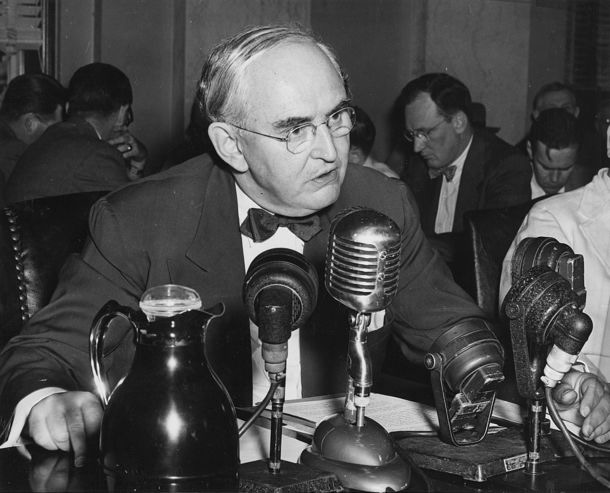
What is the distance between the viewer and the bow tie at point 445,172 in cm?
501

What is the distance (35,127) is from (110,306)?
182 inches

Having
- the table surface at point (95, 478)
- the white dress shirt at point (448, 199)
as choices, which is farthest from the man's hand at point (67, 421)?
the white dress shirt at point (448, 199)

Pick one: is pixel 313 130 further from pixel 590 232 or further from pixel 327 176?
pixel 590 232

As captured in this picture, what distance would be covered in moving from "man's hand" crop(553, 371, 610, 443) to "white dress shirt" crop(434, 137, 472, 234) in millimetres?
3433

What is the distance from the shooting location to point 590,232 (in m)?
2.43

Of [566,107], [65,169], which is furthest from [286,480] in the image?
[566,107]

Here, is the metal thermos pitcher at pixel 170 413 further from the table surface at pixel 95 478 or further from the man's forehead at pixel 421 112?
the man's forehead at pixel 421 112

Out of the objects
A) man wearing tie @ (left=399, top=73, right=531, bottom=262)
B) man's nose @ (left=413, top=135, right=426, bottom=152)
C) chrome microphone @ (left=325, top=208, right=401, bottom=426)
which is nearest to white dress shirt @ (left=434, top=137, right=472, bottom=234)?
man wearing tie @ (left=399, top=73, right=531, bottom=262)

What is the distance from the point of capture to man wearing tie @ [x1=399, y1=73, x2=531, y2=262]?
480 cm

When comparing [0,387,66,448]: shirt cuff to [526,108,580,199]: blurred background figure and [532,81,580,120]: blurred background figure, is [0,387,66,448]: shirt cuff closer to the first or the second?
[526,108,580,199]: blurred background figure

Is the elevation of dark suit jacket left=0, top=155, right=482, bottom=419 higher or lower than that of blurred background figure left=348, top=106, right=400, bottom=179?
higher

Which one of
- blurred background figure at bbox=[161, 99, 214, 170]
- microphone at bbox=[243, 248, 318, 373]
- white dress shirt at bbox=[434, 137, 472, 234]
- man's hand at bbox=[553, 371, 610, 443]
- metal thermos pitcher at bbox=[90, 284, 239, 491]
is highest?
microphone at bbox=[243, 248, 318, 373]

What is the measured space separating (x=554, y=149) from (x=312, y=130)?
3.20m

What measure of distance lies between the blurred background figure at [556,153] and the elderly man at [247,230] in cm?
288
